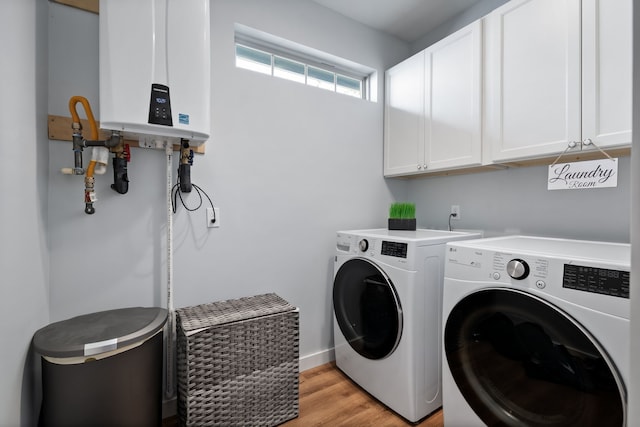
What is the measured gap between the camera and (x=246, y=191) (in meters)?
1.89

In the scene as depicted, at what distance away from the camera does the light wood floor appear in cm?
160

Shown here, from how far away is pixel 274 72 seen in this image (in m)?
2.13

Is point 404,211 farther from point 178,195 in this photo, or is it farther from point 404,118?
point 178,195

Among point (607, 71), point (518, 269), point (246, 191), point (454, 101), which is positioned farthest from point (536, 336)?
point (246, 191)

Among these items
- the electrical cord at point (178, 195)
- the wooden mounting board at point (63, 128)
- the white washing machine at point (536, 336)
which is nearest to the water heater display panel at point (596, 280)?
the white washing machine at point (536, 336)

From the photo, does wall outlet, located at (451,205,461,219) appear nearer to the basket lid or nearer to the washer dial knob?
the washer dial knob

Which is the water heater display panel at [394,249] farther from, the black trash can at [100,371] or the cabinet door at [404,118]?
the black trash can at [100,371]

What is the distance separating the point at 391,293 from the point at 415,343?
0.27 meters

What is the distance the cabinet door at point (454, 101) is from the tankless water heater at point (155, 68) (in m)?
1.47

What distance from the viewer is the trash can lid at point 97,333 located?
1.06m

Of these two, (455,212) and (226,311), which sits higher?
(455,212)

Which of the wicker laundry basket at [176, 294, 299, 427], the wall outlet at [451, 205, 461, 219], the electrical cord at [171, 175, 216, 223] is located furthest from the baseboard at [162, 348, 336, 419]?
the wall outlet at [451, 205, 461, 219]

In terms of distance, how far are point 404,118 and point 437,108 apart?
0.99 ft

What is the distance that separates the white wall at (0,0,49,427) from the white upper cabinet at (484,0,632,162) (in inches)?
84.9
